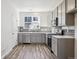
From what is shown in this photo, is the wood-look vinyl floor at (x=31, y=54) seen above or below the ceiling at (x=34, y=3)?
below

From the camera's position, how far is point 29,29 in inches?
340

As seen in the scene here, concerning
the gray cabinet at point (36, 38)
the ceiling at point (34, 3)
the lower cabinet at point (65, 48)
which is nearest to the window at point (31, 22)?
the gray cabinet at point (36, 38)

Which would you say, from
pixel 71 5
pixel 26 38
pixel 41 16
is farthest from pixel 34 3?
pixel 26 38

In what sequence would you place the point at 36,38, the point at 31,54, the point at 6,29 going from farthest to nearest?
the point at 36,38
the point at 31,54
the point at 6,29

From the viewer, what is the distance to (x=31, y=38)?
26.2 ft

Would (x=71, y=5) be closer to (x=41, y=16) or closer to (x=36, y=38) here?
(x=36, y=38)

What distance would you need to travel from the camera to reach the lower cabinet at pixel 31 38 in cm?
795

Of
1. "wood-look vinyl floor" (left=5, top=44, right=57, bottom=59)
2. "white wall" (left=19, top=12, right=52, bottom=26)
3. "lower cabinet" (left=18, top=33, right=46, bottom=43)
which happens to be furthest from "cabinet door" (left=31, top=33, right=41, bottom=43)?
"wood-look vinyl floor" (left=5, top=44, right=57, bottom=59)

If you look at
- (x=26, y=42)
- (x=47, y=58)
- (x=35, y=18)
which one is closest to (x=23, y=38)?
(x=26, y=42)

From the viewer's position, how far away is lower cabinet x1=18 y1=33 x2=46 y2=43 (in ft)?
26.1

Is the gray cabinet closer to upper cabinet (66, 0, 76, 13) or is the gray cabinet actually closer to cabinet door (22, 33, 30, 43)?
cabinet door (22, 33, 30, 43)

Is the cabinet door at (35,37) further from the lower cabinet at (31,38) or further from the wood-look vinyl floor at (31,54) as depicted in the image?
the wood-look vinyl floor at (31,54)

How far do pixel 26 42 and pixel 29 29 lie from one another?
1.15m

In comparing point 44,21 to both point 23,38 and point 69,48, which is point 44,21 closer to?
point 23,38
